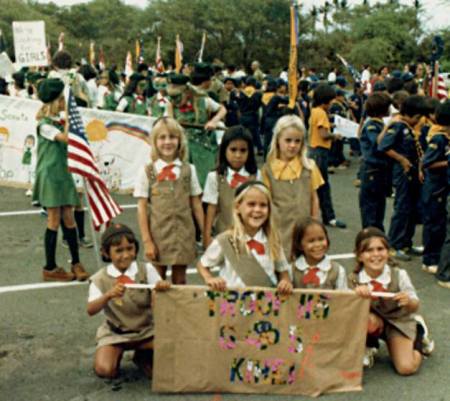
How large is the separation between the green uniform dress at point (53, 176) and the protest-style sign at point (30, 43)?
16.2 feet

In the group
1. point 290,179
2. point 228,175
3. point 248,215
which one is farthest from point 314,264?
point 228,175

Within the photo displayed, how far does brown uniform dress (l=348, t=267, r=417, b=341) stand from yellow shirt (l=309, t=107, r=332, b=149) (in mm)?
4740

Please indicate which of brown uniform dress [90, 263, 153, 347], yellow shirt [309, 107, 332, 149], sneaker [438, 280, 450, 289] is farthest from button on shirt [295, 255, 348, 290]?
yellow shirt [309, 107, 332, 149]

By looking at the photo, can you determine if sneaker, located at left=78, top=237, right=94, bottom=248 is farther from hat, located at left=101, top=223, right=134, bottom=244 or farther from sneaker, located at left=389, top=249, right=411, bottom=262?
sneaker, located at left=389, top=249, right=411, bottom=262

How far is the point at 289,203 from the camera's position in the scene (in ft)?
17.6

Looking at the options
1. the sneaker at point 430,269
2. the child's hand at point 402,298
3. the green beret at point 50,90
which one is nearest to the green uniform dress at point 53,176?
the green beret at point 50,90

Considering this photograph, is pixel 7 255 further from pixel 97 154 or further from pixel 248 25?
pixel 248 25

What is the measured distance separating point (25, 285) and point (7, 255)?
117cm

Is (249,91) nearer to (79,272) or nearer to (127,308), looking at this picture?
(79,272)

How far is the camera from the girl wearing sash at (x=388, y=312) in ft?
14.9

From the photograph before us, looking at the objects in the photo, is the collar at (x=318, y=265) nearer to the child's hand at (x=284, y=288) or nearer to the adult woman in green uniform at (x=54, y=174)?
the child's hand at (x=284, y=288)

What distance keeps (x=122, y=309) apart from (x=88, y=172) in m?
1.62

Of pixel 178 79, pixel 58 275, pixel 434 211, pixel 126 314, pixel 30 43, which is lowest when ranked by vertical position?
pixel 58 275

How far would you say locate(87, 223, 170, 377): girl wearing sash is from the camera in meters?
4.39
